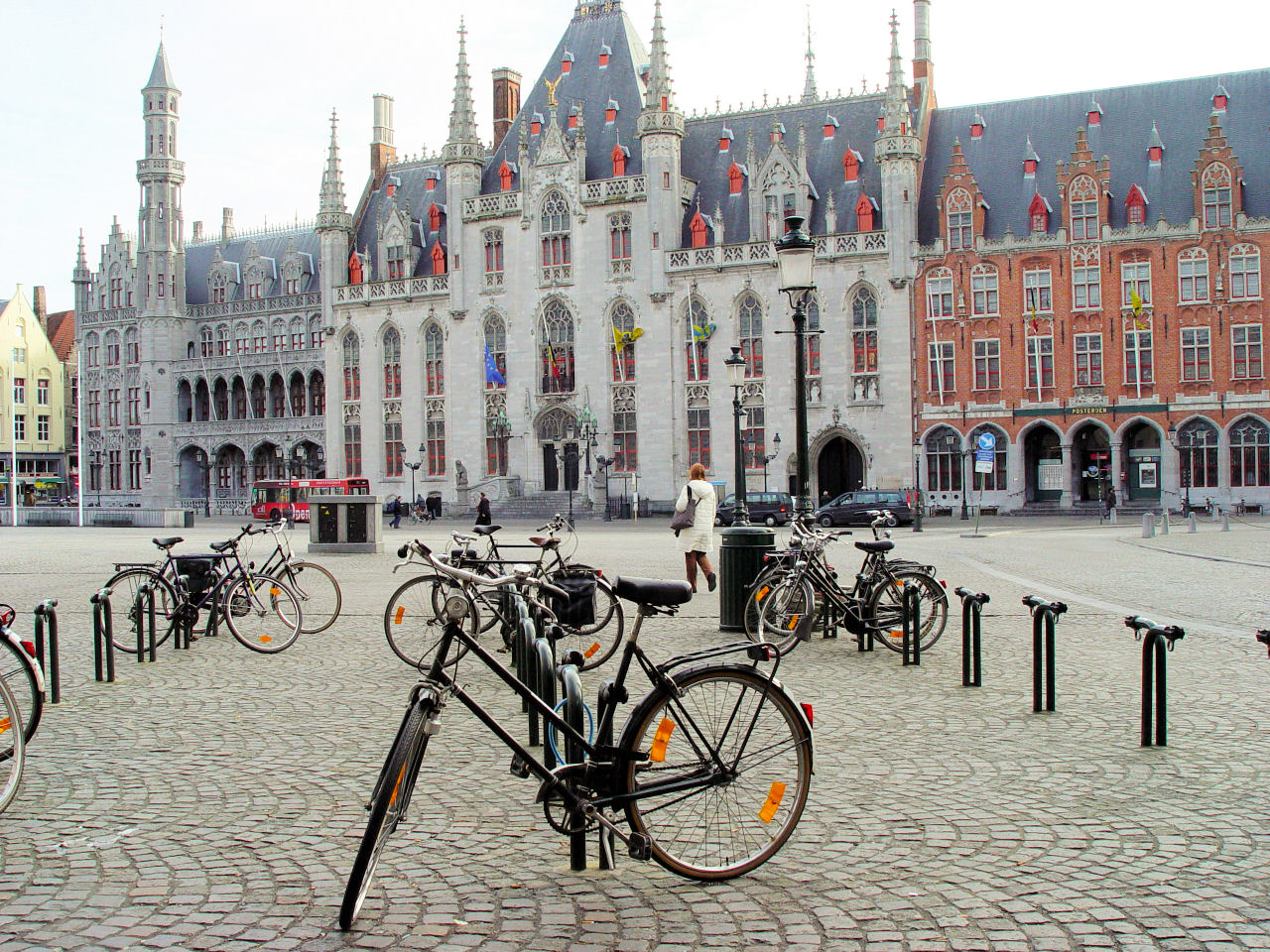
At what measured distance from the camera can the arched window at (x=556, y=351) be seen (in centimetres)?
5466

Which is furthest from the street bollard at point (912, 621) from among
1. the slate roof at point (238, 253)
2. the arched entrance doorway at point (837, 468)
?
the slate roof at point (238, 253)

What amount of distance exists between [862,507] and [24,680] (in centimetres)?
3821

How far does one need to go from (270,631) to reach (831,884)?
26.5ft

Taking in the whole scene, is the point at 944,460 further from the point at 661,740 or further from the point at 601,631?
the point at 661,740

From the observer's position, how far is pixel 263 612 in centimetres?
1193

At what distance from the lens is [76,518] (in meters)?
51.7

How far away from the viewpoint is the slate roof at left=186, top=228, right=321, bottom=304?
69688mm

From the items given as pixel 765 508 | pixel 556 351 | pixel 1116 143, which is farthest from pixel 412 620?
pixel 556 351

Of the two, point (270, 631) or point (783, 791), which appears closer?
point (783, 791)

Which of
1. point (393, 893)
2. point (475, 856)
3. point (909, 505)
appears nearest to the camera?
point (393, 893)

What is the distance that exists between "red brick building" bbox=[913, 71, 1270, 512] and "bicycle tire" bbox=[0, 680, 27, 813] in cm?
4339

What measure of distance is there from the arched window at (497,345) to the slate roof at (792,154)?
32.0ft

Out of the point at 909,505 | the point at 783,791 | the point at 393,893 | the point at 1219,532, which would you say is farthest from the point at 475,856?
the point at 909,505

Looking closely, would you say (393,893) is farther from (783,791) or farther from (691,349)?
(691,349)
